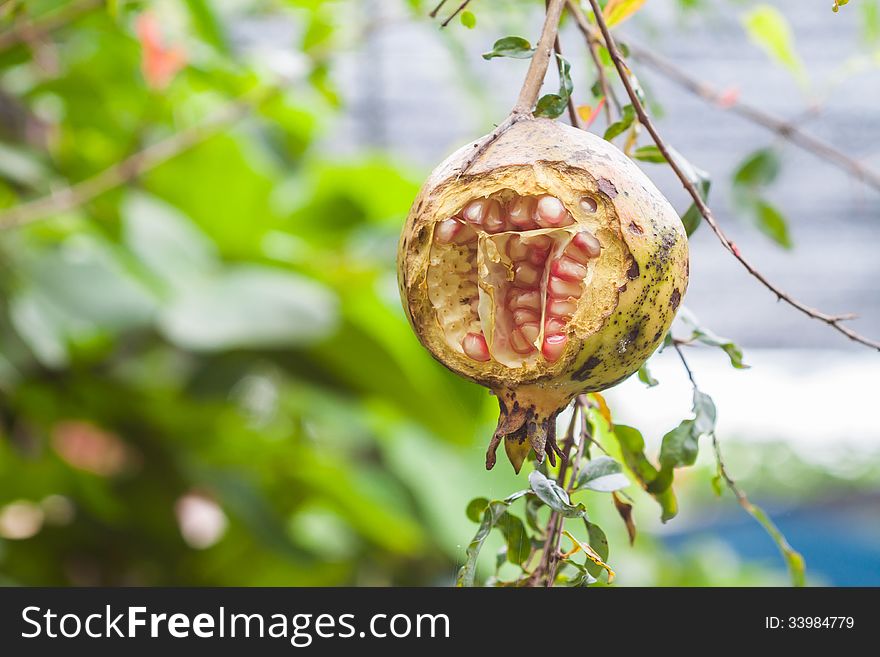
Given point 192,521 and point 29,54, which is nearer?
point 29,54

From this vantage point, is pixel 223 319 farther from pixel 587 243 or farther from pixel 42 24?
pixel 587 243

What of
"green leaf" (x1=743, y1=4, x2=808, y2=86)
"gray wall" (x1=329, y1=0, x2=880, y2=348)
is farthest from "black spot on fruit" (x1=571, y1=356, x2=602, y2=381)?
"gray wall" (x1=329, y1=0, x2=880, y2=348)

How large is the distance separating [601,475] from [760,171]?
314 mm

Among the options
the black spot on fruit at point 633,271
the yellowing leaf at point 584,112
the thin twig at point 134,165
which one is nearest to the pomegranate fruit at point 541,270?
the black spot on fruit at point 633,271

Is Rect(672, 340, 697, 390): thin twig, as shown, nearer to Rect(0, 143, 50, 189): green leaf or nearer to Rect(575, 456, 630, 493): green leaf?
Rect(575, 456, 630, 493): green leaf

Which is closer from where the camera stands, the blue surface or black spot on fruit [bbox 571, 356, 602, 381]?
black spot on fruit [bbox 571, 356, 602, 381]

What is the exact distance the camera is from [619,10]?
327 mm

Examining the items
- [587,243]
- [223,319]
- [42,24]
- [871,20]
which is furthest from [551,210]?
[223,319]

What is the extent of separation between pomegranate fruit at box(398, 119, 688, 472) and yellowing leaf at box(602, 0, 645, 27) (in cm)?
9

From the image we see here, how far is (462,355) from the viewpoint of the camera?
25 centimetres

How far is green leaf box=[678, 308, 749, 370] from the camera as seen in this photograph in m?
0.33
